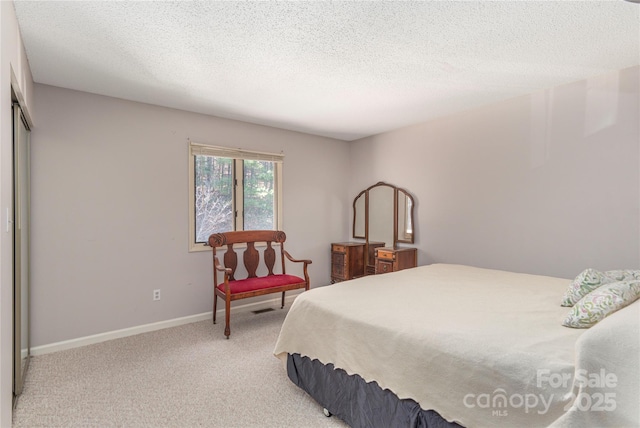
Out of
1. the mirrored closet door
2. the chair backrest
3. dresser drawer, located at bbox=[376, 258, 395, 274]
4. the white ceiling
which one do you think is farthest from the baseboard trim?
the white ceiling

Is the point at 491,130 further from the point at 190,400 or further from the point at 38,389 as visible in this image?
the point at 38,389

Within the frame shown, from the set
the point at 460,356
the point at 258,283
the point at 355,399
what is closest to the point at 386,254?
the point at 258,283

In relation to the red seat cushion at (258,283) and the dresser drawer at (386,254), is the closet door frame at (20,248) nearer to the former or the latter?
the red seat cushion at (258,283)

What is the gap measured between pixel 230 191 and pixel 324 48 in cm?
226

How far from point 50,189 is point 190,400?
2.23m

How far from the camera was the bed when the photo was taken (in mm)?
1079

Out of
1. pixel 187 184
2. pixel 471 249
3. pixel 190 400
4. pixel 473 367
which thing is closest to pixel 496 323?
pixel 473 367

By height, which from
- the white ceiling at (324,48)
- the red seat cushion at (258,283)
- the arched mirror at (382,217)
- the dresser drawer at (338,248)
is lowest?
the red seat cushion at (258,283)

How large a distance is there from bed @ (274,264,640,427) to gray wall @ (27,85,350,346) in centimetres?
189

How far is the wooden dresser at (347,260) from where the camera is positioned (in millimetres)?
4617

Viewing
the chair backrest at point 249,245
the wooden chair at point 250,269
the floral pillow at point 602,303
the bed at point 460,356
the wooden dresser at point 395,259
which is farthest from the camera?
the wooden dresser at point 395,259

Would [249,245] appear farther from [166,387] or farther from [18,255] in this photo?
[18,255]

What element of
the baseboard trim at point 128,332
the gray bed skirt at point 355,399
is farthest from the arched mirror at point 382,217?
the gray bed skirt at point 355,399

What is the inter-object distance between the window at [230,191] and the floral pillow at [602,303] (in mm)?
3350
